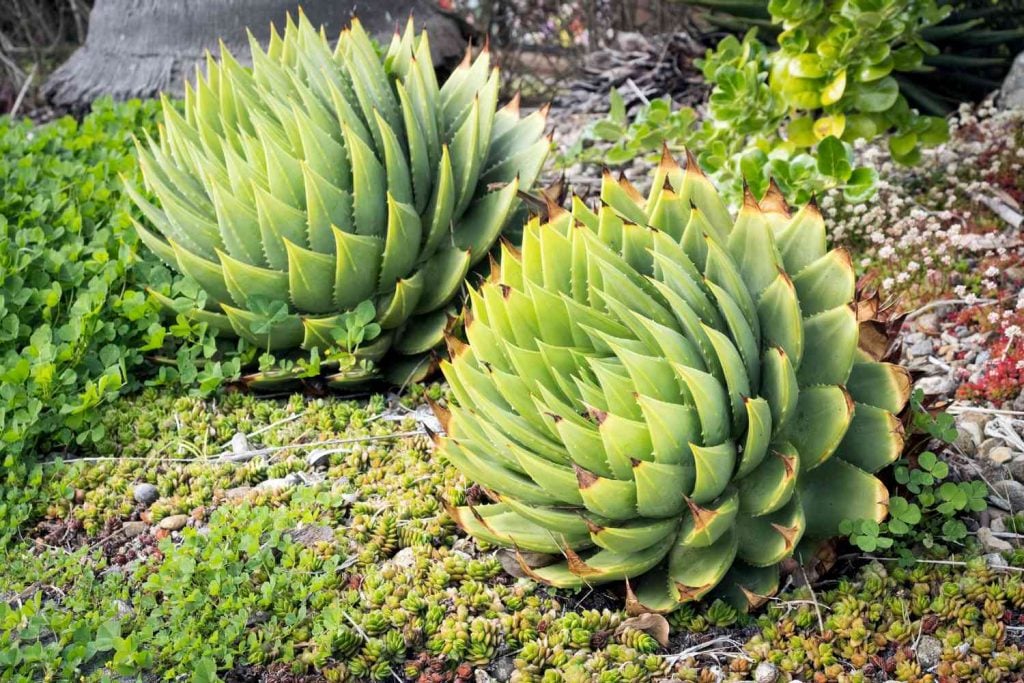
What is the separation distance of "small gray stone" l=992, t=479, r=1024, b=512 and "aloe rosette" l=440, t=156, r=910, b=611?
17.9 inches

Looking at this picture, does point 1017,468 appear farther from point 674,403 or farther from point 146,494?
point 146,494

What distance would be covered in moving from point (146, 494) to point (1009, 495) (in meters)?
2.10

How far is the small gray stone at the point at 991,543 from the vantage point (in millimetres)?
2074

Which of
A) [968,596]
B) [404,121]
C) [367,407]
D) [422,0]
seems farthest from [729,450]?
[422,0]

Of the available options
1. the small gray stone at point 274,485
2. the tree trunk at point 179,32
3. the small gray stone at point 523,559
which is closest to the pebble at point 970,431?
the small gray stone at point 523,559

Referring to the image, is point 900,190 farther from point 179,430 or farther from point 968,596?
point 179,430

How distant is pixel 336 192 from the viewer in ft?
8.95

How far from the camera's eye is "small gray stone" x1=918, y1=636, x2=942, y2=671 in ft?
6.17

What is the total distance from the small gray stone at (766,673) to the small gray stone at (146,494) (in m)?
1.58

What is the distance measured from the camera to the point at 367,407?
113 inches

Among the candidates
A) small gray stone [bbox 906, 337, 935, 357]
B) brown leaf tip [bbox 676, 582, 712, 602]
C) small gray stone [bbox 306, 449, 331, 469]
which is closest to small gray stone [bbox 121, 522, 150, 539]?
small gray stone [bbox 306, 449, 331, 469]

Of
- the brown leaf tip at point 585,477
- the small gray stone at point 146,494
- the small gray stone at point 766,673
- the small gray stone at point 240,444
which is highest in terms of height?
the brown leaf tip at point 585,477

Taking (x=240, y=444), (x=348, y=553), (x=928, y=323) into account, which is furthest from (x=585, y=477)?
(x=928, y=323)

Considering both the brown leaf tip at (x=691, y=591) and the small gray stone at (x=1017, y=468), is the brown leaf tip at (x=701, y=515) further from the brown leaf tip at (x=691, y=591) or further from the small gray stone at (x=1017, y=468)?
the small gray stone at (x=1017, y=468)
